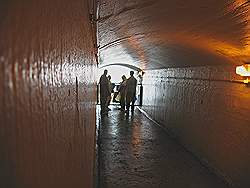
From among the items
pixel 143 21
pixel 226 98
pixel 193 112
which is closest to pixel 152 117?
pixel 193 112

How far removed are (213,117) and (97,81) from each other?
2.30 meters

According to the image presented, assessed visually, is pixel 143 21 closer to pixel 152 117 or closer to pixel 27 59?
pixel 27 59

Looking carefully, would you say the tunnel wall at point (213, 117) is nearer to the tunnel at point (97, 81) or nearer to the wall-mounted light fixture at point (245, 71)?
the tunnel at point (97, 81)

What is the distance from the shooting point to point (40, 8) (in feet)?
1.13

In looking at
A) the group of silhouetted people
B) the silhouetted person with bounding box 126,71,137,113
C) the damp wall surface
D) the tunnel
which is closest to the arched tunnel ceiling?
the tunnel

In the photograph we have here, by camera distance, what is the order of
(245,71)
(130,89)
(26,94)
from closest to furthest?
1. (26,94)
2. (245,71)
3. (130,89)

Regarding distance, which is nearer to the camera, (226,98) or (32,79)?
(32,79)

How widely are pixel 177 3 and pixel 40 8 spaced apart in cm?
269

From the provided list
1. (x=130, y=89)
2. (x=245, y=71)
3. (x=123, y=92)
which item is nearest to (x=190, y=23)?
(x=245, y=71)

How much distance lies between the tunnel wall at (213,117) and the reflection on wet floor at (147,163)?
27 centimetres

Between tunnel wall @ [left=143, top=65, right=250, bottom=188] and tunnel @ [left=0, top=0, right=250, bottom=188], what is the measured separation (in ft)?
0.06

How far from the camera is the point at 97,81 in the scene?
626 centimetres

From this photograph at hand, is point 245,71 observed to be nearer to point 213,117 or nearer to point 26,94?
point 213,117

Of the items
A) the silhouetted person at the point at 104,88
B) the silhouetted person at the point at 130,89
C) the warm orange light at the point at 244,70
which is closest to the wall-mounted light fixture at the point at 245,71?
the warm orange light at the point at 244,70
